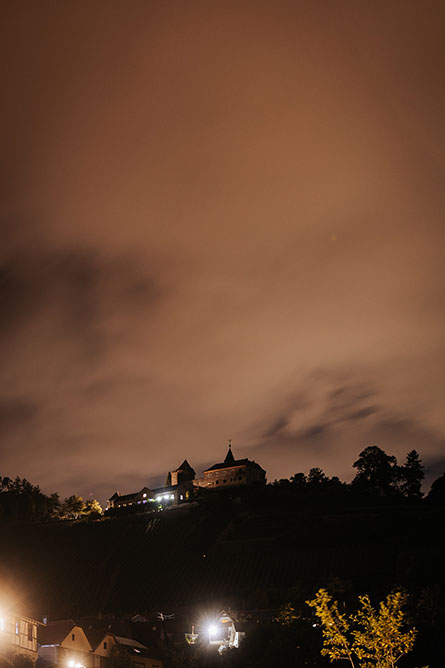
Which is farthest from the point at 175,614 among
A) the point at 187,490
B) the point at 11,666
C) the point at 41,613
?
the point at 187,490

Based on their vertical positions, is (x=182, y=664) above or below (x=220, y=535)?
below

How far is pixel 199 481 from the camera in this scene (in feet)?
627

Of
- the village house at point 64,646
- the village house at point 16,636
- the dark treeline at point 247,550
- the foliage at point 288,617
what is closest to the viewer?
the village house at point 16,636

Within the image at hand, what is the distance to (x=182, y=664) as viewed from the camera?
60375mm

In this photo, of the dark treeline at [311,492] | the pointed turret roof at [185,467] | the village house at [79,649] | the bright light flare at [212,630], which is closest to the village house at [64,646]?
the village house at [79,649]

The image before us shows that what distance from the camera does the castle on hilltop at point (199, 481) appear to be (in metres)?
183

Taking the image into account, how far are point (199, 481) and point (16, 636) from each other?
448 feet

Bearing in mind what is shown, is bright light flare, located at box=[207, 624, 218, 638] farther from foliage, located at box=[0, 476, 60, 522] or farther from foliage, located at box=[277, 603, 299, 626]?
foliage, located at box=[0, 476, 60, 522]

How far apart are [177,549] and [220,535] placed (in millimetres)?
9369

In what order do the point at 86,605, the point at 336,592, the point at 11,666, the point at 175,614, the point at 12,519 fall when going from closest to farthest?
the point at 11,666 → the point at 336,592 → the point at 175,614 → the point at 86,605 → the point at 12,519

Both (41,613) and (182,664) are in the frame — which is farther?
(41,613)

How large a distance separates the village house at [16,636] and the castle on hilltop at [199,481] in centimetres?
12166

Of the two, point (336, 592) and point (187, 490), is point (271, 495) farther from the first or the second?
point (336, 592)

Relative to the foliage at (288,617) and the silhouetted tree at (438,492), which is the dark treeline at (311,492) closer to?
the silhouetted tree at (438,492)
